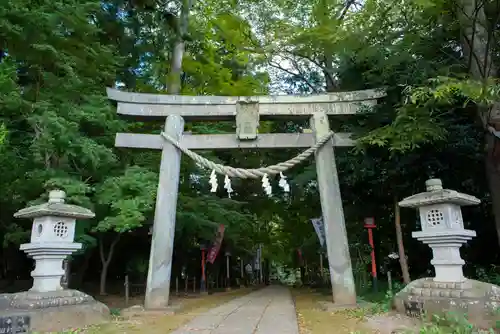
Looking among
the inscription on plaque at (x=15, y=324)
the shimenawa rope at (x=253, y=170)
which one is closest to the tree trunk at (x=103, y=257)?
the shimenawa rope at (x=253, y=170)

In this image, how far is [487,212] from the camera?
32.7 ft

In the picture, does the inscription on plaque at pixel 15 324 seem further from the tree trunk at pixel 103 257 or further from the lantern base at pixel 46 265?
the tree trunk at pixel 103 257

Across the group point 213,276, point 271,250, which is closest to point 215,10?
point 213,276

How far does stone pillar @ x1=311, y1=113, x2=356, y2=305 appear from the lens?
7.58m

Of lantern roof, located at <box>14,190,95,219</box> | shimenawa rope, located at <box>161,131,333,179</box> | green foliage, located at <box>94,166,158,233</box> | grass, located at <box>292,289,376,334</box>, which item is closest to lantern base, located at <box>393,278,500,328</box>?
grass, located at <box>292,289,376,334</box>

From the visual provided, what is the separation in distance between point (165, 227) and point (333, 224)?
3668 mm

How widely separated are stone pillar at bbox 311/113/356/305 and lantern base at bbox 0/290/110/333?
4.67 m

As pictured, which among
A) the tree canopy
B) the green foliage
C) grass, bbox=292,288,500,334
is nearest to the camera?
grass, bbox=292,288,500,334

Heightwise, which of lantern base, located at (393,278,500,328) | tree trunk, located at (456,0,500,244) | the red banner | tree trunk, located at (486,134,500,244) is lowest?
lantern base, located at (393,278,500,328)

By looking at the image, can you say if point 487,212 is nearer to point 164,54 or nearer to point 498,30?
point 498,30

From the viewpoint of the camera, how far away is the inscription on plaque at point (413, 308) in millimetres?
5641

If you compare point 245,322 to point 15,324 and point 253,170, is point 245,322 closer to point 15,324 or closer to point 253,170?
point 253,170

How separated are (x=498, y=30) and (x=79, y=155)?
944cm

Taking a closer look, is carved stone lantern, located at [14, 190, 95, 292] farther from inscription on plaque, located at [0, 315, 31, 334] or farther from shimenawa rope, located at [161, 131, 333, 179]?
shimenawa rope, located at [161, 131, 333, 179]
